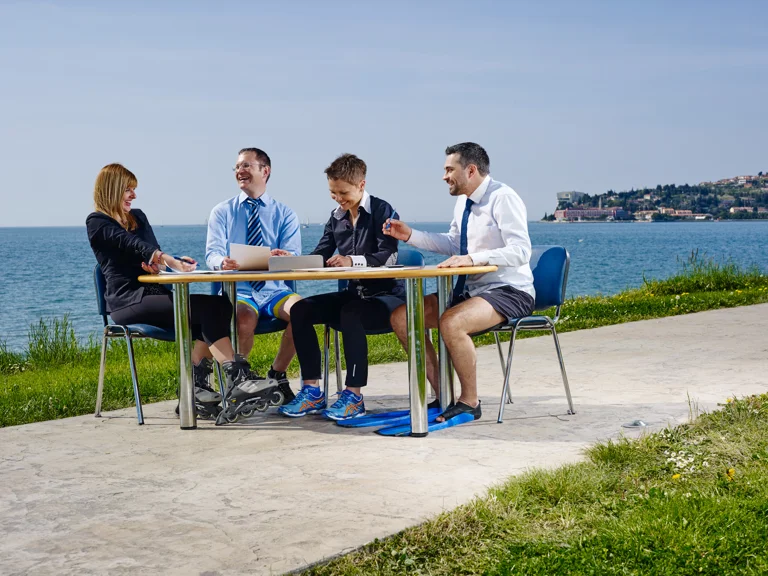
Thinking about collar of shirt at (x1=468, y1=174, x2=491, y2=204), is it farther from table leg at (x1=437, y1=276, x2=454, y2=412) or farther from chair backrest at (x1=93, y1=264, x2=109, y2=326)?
chair backrest at (x1=93, y1=264, x2=109, y2=326)

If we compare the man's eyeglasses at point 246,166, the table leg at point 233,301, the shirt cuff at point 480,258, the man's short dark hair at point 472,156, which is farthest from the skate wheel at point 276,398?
the man's short dark hair at point 472,156

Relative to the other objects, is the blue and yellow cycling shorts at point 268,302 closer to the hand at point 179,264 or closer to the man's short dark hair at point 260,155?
the hand at point 179,264

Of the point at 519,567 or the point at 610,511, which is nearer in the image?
the point at 519,567

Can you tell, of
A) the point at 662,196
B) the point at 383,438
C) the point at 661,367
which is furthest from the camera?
the point at 662,196

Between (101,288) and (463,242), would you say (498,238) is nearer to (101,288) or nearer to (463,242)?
(463,242)

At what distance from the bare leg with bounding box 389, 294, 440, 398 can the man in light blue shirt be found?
830mm

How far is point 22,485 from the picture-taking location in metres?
4.26

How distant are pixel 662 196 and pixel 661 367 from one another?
105794mm

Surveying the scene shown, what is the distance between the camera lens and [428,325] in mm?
5477

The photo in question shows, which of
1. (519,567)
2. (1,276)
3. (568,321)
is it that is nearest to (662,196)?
(1,276)

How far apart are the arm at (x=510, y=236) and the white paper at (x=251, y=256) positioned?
1082mm

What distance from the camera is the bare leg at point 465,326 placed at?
16.8 ft

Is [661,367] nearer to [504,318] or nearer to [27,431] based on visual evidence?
[504,318]

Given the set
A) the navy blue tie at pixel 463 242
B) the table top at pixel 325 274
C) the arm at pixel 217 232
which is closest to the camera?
the table top at pixel 325 274
